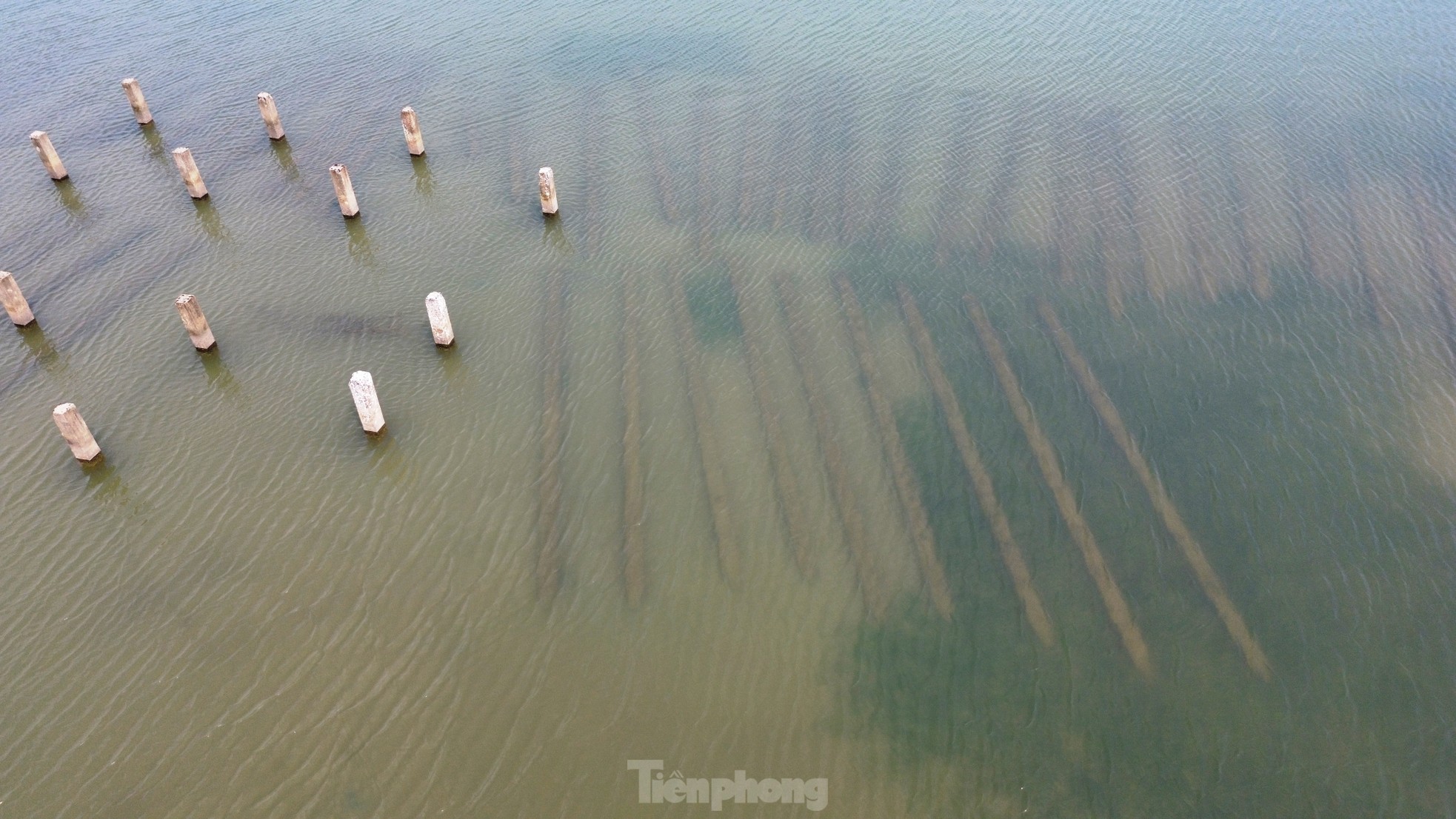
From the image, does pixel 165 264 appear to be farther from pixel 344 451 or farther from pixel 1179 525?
pixel 1179 525

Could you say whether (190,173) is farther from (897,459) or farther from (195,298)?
(897,459)

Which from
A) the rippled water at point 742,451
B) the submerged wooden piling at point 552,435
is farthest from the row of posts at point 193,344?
the submerged wooden piling at point 552,435

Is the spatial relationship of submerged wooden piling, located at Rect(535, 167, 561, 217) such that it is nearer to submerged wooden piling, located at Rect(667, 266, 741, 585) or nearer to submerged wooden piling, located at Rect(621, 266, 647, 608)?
submerged wooden piling, located at Rect(621, 266, 647, 608)

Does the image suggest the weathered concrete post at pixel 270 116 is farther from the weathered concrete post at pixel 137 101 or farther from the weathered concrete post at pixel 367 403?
the weathered concrete post at pixel 367 403

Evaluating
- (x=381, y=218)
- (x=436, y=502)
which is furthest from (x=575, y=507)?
(x=381, y=218)

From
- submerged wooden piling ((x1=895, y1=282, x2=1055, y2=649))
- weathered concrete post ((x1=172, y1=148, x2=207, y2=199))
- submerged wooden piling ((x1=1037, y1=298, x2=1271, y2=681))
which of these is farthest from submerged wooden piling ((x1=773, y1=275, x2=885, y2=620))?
weathered concrete post ((x1=172, y1=148, x2=207, y2=199))

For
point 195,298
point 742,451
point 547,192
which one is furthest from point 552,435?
point 195,298
